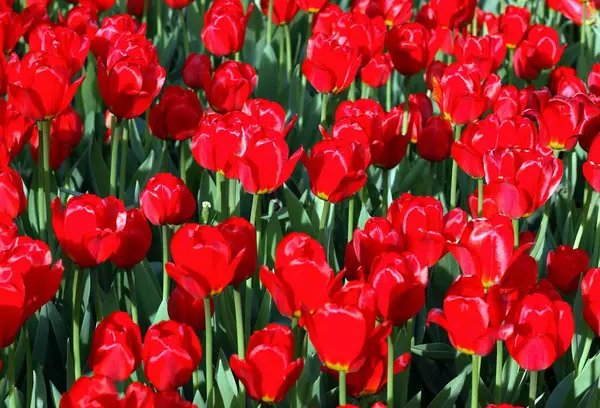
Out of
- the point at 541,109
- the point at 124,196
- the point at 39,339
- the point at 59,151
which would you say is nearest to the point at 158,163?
the point at 124,196

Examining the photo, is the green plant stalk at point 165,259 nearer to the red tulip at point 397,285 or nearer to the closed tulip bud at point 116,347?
the closed tulip bud at point 116,347

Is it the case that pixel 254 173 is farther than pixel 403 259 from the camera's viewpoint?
Yes

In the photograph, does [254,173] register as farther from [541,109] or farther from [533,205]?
[541,109]

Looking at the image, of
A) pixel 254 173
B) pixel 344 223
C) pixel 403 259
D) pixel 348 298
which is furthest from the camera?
pixel 344 223

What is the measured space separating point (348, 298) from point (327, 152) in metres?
0.51

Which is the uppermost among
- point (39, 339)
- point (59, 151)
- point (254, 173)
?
point (254, 173)

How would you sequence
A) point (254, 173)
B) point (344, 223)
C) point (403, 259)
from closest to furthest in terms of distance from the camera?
point (403, 259) < point (254, 173) < point (344, 223)

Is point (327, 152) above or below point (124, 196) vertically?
above

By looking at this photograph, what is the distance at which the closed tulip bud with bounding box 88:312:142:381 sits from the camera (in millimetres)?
1368

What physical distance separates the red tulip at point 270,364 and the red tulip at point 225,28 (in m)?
1.38

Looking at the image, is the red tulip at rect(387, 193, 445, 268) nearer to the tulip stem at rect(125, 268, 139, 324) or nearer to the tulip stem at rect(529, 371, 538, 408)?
the tulip stem at rect(529, 371, 538, 408)

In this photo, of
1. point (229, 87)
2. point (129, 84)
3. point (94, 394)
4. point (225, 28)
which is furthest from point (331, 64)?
point (94, 394)

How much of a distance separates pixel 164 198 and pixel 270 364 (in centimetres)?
55

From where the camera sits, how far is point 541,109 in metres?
2.29
